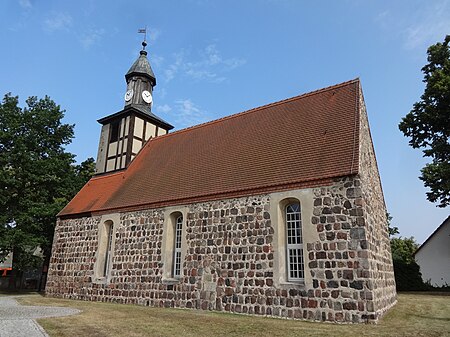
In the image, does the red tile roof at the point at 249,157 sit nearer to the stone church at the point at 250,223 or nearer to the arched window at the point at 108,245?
the stone church at the point at 250,223

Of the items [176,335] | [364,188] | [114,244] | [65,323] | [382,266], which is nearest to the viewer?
[176,335]

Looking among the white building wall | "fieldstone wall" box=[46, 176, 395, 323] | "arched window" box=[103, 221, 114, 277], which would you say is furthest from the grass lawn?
the white building wall

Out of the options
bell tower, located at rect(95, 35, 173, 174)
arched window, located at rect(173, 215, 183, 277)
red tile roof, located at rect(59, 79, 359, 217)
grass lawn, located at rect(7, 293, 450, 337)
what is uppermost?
bell tower, located at rect(95, 35, 173, 174)

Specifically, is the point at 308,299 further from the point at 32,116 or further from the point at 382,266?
the point at 32,116

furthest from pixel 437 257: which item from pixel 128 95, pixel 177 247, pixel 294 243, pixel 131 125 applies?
pixel 128 95

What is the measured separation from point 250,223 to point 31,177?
15.5 m

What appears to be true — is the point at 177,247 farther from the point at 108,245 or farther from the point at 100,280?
the point at 100,280

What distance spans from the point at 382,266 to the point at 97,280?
11.8m

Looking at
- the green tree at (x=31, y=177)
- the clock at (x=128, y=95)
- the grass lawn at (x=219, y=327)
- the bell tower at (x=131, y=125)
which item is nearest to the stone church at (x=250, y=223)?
the grass lawn at (x=219, y=327)

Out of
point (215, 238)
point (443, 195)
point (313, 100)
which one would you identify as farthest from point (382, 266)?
point (443, 195)

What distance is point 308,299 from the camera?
9.64 m

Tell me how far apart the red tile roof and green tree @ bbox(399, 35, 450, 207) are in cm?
896

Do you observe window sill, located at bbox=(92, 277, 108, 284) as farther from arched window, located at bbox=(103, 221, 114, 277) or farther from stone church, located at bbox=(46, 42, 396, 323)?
arched window, located at bbox=(103, 221, 114, 277)

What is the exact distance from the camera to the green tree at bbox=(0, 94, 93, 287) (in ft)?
65.1
